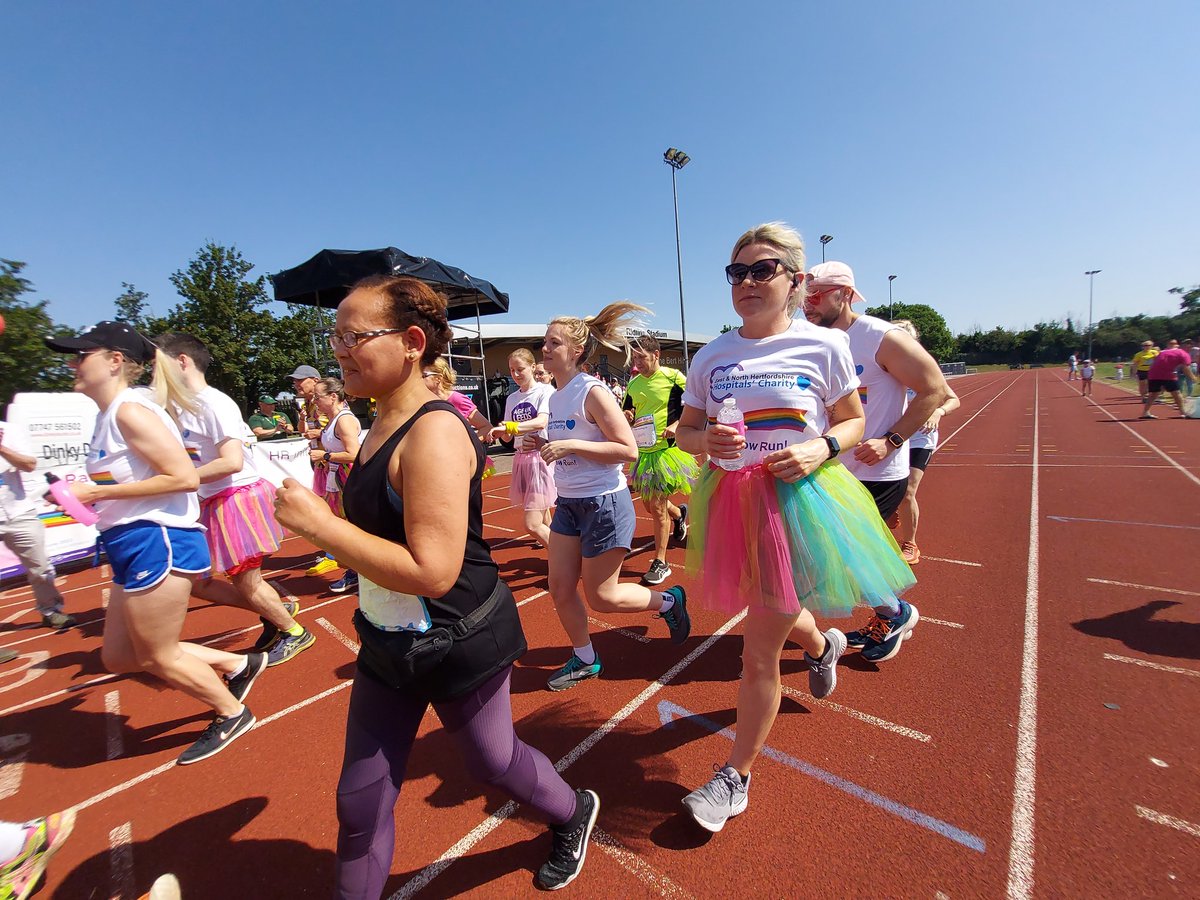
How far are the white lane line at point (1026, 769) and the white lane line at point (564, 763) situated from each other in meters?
1.61

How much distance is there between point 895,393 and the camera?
2848 millimetres

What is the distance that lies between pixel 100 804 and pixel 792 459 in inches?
139

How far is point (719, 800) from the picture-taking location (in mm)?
1977

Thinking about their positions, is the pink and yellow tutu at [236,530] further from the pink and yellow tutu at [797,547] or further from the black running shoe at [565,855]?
the pink and yellow tutu at [797,547]

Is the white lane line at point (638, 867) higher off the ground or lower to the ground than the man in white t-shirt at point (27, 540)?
lower

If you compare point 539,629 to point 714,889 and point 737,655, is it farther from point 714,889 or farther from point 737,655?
point 714,889

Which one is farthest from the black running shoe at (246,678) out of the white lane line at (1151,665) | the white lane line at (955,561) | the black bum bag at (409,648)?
the white lane line at (955,561)

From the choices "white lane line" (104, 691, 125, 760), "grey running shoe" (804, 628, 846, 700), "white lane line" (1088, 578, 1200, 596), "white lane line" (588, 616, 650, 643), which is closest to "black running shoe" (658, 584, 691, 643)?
"white lane line" (588, 616, 650, 643)

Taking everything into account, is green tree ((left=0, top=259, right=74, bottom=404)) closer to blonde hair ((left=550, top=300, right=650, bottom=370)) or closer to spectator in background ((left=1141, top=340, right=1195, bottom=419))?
blonde hair ((left=550, top=300, right=650, bottom=370))

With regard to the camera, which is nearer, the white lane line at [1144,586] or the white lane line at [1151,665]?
the white lane line at [1151,665]

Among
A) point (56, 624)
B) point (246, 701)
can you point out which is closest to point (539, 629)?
point (246, 701)

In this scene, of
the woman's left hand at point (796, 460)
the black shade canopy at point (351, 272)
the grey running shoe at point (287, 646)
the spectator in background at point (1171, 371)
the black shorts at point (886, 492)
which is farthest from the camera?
the spectator in background at point (1171, 371)

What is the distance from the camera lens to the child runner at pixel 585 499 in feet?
9.21

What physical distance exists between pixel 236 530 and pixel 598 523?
2.41 meters
